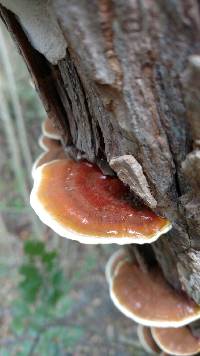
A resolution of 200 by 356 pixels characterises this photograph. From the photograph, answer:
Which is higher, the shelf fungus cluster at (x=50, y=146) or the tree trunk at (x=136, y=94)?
the tree trunk at (x=136, y=94)

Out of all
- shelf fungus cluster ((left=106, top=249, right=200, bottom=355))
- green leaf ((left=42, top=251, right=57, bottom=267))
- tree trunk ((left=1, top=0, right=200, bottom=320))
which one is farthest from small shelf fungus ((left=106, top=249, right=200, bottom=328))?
green leaf ((left=42, top=251, right=57, bottom=267))

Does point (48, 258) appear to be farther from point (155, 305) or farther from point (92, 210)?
point (92, 210)

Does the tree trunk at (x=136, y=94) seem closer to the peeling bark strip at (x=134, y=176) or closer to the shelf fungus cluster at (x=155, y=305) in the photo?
the peeling bark strip at (x=134, y=176)

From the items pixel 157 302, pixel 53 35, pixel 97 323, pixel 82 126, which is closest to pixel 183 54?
pixel 53 35

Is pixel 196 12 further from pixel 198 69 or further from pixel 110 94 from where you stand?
pixel 110 94

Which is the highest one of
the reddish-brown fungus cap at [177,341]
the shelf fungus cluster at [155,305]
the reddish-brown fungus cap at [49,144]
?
the reddish-brown fungus cap at [49,144]

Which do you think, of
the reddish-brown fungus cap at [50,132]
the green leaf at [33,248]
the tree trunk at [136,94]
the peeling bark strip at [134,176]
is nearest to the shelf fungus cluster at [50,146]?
the reddish-brown fungus cap at [50,132]
